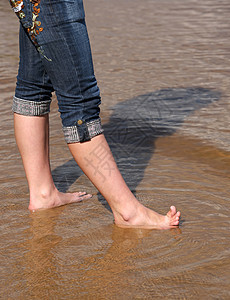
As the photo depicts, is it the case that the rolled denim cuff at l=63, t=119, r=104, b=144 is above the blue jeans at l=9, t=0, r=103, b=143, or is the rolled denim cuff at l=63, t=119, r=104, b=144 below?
below

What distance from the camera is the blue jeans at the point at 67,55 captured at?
1.80m

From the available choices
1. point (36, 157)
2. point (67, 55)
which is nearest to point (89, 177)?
point (36, 157)

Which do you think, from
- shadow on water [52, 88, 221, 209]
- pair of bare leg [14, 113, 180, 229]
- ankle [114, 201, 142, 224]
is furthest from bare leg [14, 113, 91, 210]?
ankle [114, 201, 142, 224]

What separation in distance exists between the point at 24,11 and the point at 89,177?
64 cm

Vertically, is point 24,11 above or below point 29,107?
above

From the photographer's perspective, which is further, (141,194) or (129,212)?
(141,194)

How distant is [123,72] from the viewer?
4648 millimetres

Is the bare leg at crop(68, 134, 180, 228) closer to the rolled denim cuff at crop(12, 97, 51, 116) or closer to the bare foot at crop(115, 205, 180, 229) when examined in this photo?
the bare foot at crop(115, 205, 180, 229)

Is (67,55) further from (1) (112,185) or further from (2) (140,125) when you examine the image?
(2) (140,125)

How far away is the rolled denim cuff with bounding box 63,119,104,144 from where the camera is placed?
1.92m

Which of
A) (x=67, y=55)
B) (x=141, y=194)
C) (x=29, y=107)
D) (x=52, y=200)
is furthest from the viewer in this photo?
(x=141, y=194)

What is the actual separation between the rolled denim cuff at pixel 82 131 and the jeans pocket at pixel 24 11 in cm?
39

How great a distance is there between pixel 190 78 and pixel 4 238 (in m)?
2.76

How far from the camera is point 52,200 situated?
2.28 meters
